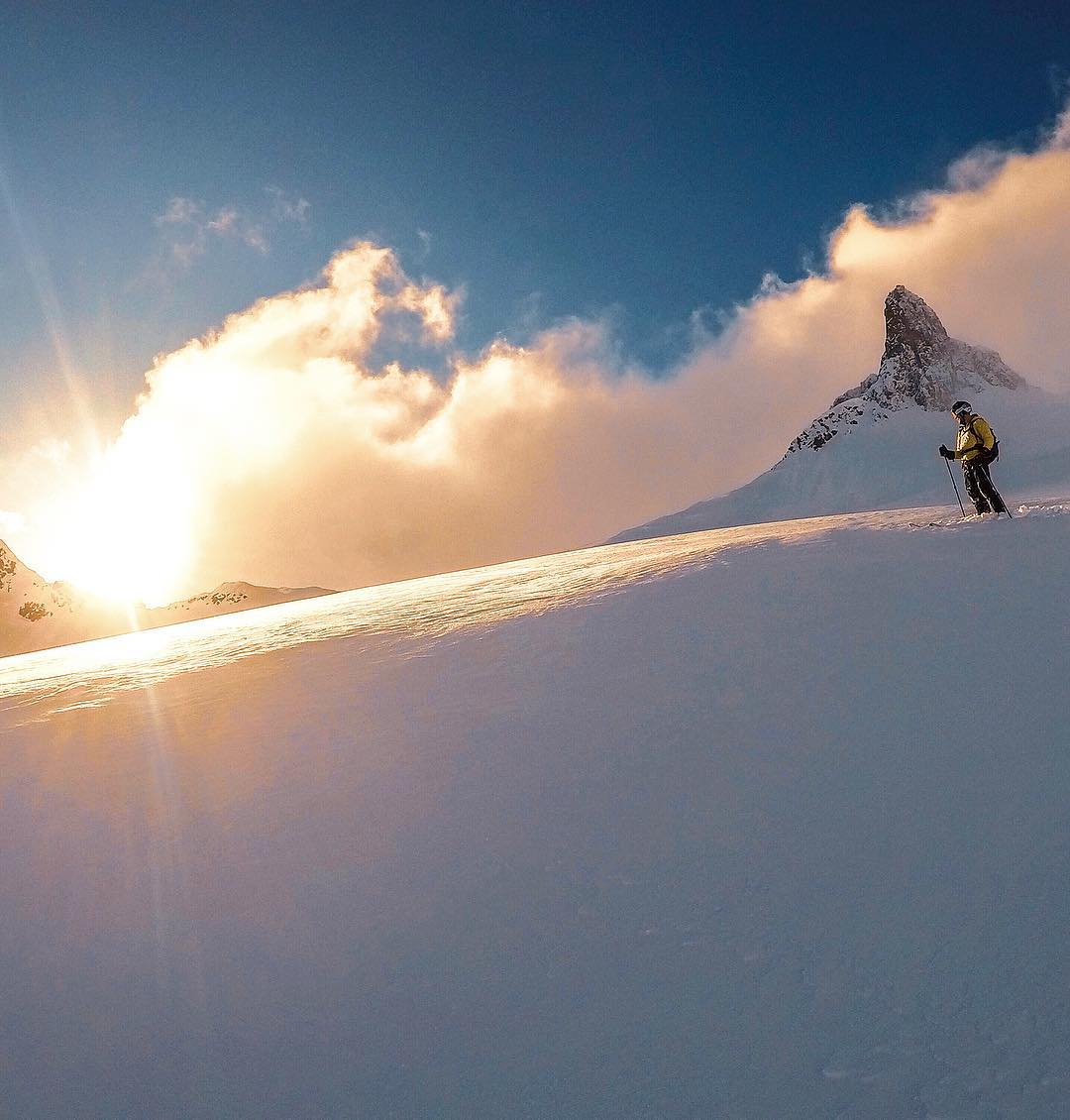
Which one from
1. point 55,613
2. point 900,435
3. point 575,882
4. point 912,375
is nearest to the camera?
point 575,882

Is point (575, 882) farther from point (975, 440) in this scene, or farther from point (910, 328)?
point (910, 328)

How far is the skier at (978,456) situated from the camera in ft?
45.7

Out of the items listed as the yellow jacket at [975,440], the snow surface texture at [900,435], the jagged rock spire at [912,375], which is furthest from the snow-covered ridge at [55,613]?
the jagged rock spire at [912,375]

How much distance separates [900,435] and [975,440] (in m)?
139

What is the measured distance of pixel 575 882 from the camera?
441 centimetres

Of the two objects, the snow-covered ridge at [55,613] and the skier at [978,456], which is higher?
the snow-covered ridge at [55,613]

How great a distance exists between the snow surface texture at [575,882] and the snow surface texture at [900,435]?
281 feet

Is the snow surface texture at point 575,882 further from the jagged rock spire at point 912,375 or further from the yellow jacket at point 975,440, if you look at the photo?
the jagged rock spire at point 912,375

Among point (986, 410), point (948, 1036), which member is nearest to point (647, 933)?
point (948, 1036)

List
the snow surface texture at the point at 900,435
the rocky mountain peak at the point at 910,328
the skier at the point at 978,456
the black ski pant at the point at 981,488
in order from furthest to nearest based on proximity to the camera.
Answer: the rocky mountain peak at the point at 910,328 → the snow surface texture at the point at 900,435 → the skier at the point at 978,456 → the black ski pant at the point at 981,488

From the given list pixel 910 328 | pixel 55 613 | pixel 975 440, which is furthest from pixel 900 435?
pixel 55 613

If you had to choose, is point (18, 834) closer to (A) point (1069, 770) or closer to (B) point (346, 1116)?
(B) point (346, 1116)

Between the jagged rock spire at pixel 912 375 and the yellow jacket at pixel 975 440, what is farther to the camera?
the jagged rock spire at pixel 912 375

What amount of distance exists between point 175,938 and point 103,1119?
1.01m
